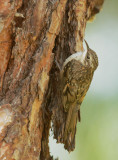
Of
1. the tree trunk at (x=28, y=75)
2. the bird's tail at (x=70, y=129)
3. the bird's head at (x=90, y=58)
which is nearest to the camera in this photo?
the tree trunk at (x=28, y=75)

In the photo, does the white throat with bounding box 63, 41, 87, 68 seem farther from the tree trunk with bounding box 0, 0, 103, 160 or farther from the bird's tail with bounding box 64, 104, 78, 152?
the bird's tail with bounding box 64, 104, 78, 152

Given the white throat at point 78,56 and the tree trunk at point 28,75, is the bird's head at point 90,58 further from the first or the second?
the tree trunk at point 28,75

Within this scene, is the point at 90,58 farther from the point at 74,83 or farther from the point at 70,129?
the point at 70,129

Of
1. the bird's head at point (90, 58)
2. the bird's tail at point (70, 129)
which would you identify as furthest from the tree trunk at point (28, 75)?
the bird's head at point (90, 58)

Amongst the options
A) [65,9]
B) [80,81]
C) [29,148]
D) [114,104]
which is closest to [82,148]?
[114,104]

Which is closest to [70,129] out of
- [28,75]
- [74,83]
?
[74,83]

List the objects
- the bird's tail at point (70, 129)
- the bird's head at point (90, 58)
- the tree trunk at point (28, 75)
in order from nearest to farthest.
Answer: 1. the tree trunk at point (28, 75)
2. the bird's tail at point (70, 129)
3. the bird's head at point (90, 58)
